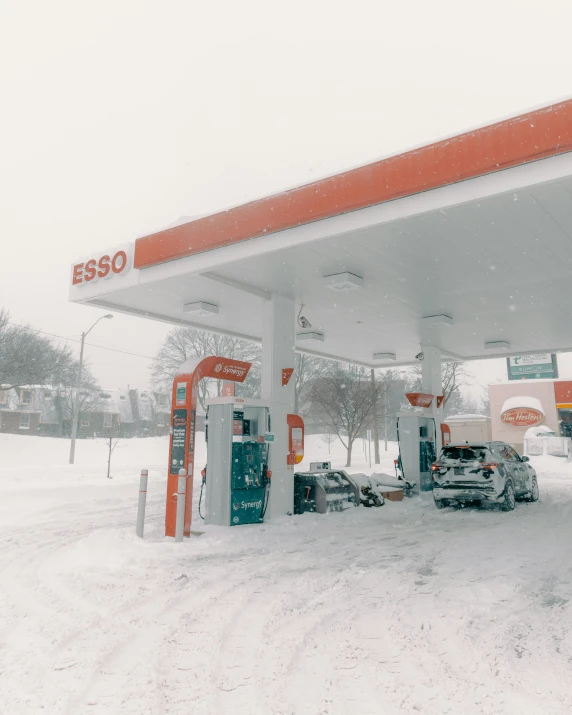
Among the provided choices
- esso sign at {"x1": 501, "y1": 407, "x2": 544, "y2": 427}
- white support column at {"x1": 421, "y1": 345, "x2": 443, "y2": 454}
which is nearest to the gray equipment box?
white support column at {"x1": 421, "y1": 345, "x2": 443, "y2": 454}

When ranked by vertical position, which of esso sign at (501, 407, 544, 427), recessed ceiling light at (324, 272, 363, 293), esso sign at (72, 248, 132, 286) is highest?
esso sign at (72, 248, 132, 286)

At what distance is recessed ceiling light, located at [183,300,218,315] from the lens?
13.1 metres

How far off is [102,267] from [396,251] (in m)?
6.03

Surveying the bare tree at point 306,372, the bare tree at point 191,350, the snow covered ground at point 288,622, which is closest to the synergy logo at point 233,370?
the snow covered ground at point 288,622

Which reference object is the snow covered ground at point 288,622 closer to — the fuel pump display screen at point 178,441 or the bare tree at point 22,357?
the fuel pump display screen at point 178,441

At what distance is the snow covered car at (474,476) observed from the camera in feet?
39.7

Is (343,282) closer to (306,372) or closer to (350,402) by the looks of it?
(350,402)

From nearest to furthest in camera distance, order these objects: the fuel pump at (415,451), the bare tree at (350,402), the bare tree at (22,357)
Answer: the fuel pump at (415,451) < the bare tree at (350,402) < the bare tree at (22,357)

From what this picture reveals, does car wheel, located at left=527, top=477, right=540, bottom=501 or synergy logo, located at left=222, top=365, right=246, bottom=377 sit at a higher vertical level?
synergy logo, located at left=222, top=365, right=246, bottom=377

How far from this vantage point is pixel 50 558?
24.0ft

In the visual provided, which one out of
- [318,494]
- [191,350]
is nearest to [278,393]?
[318,494]

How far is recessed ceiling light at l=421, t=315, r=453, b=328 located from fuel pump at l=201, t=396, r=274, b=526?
6.13 metres

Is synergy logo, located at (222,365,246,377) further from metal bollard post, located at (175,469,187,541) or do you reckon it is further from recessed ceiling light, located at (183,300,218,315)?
recessed ceiling light, located at (183,300,218,315)

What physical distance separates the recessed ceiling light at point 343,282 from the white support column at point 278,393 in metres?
1.57
